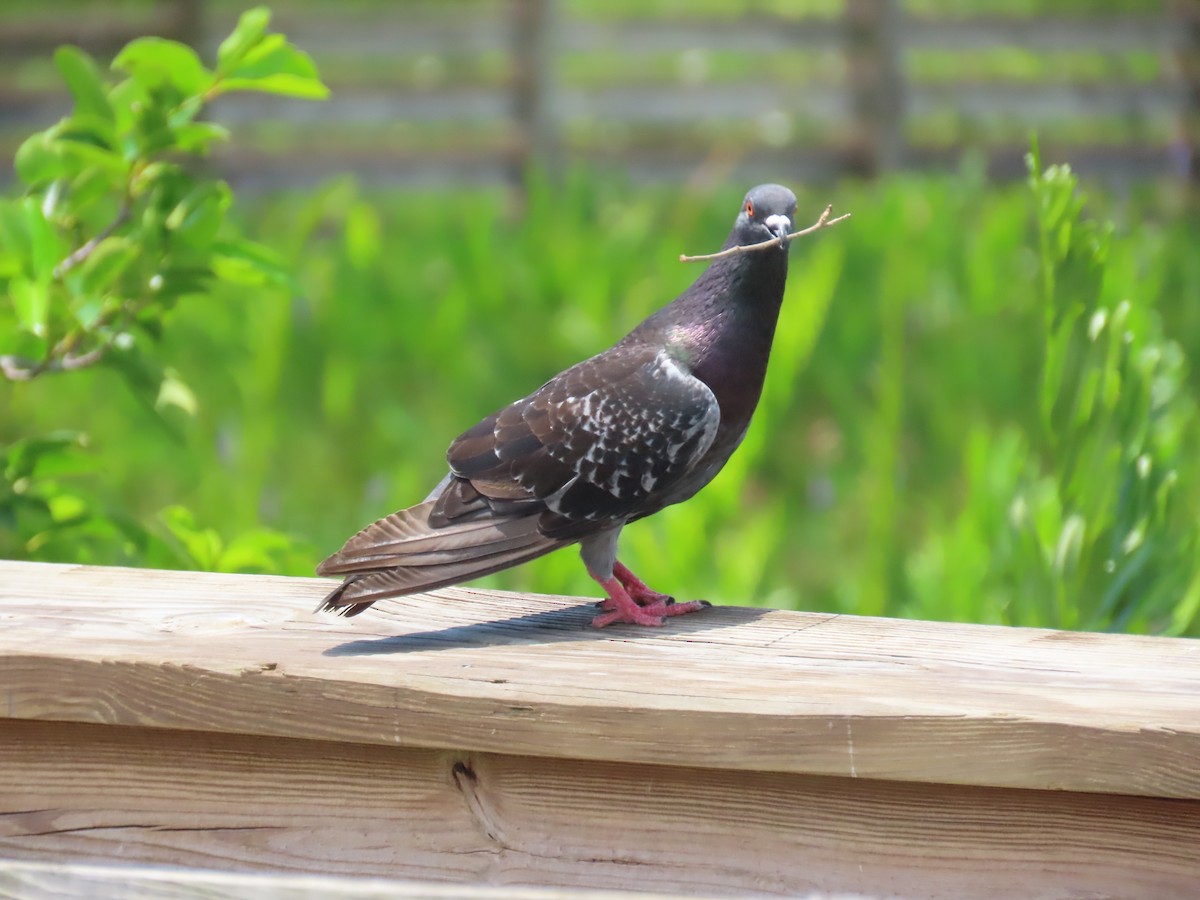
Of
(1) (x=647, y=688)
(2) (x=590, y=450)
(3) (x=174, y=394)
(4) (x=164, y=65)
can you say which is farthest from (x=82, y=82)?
(1) (x=647, y=688)

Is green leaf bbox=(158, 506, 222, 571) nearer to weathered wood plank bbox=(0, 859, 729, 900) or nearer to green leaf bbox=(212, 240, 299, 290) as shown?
green leaf bbox=(212, 240, 299, 290)

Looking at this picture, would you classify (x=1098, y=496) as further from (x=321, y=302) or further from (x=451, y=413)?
(x=321, y=302)

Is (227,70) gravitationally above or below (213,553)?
above

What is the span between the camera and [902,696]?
1.16 m

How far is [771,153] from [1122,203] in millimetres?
1654

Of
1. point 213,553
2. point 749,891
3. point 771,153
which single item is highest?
point 771,153

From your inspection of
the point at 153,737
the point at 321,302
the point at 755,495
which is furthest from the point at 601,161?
the point at 153,737

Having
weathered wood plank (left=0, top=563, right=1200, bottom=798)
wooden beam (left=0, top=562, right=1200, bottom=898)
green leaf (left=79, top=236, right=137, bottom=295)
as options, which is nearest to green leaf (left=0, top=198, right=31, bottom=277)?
green leaf (left=79, top=236, right=137, bottom=295)

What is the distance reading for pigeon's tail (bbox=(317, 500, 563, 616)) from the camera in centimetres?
137

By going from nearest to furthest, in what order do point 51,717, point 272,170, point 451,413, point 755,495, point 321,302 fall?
1. point 51,717
2. point 451,413
3. point 755,495
4. point 321,302
5. point 272,170

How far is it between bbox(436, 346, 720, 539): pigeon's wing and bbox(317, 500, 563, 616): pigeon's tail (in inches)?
1.1

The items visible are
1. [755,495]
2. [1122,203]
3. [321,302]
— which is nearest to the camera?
[755,495]

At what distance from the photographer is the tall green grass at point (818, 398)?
2.02m

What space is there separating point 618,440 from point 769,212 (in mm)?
314
